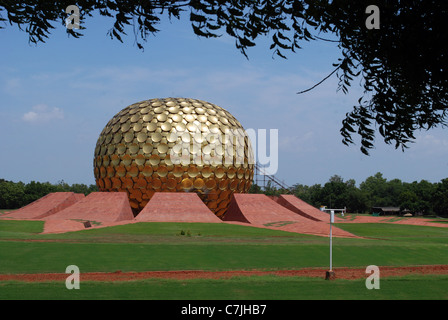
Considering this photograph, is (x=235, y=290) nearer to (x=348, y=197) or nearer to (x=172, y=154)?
(x=172, y=154)

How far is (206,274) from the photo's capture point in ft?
44.5

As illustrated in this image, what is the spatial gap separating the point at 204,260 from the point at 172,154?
61.7ft

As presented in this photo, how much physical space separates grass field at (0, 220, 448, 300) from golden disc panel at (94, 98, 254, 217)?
8.40 m

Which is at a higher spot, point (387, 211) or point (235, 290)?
point (235, 290)

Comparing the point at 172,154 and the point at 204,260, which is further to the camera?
the point at 172,154

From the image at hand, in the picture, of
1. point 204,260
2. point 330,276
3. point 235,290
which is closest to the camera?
point 235,290

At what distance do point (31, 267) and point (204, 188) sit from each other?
2117cm

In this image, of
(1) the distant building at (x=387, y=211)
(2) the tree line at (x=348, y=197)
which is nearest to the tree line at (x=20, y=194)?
(2) the tree line at (x=348, y=197)

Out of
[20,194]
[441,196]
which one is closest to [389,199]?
[441,196]

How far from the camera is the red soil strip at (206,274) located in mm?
12625
